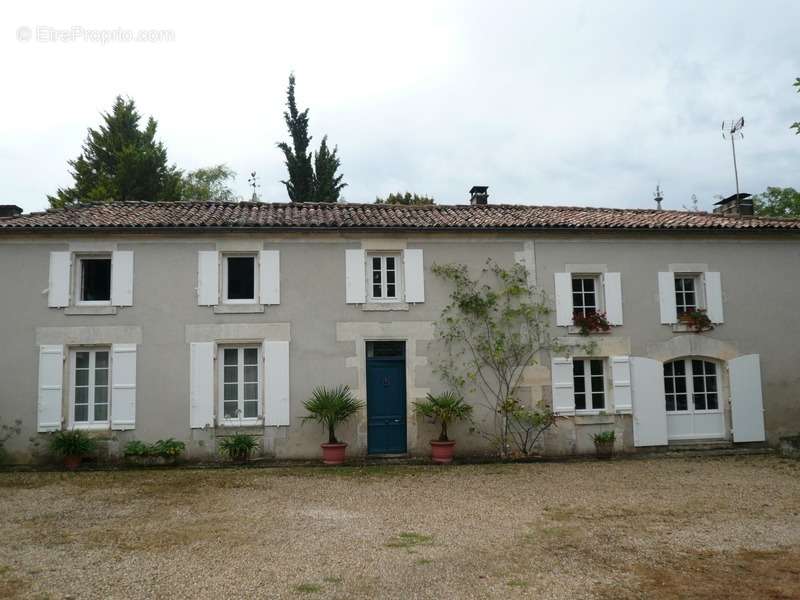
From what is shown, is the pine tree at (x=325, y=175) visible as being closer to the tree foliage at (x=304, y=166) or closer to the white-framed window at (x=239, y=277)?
the tree foliage at (x=304, y=166)

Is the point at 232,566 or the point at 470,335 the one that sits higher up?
the point at 470,335

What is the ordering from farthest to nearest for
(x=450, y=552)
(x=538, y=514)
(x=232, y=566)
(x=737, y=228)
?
(x=737, y=228), (x=538, y=514), (x=450, y=552), (x=232, y=566)

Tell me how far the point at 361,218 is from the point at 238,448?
15.2 ft

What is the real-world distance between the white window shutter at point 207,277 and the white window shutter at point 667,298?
8201 millimetres

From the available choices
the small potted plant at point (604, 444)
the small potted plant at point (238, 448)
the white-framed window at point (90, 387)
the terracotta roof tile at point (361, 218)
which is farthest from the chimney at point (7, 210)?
the small potted plant at point (604, 444)

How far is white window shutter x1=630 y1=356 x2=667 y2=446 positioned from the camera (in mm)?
11664

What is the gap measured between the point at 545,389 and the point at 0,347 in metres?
9.48

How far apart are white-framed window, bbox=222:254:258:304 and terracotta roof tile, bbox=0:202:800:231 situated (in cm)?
71

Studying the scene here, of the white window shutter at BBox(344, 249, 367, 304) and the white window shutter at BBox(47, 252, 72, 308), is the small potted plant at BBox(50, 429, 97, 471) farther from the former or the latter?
the white window shutter at BBox(344, 249, 367, 304)

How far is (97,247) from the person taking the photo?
11.1 metres

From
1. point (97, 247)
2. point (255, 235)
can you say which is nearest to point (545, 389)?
point (255, 235)

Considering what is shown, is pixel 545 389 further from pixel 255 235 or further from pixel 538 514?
pixel 255 235

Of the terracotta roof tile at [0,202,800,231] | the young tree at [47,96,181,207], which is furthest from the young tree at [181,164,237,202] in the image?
the terracotta roof tile at [0,202,800,231]

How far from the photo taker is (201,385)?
1091 cm
